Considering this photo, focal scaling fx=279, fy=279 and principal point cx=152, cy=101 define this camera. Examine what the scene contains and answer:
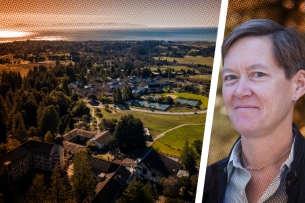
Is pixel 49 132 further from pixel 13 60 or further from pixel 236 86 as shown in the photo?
pixel 236 86

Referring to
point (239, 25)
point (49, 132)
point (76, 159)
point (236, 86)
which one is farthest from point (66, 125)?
point (239, 25)

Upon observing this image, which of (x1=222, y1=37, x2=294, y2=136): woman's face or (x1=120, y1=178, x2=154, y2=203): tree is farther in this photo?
(x1=120, y1=178, x2=154, y2=203): tree

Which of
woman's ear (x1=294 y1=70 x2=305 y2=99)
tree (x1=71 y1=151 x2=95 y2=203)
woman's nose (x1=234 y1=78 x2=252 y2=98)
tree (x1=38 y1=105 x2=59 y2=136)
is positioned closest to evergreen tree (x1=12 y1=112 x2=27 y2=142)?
tree (x1=38 y1=105 x2=59 y2=136)

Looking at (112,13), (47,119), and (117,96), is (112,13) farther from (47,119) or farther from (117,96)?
(47,119)

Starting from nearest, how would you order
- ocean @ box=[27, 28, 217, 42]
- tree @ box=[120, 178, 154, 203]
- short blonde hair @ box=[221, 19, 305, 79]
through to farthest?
1. short blonde hair @ box=[221, 19, 305, 79]
2. ocean @ box=[27, 28, 217, 42]
3. tree @ box=[120, 178, 154, 203]

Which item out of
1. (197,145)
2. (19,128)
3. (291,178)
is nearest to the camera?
(291,178)

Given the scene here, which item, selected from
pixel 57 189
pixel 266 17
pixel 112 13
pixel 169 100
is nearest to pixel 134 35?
pixel 112 13

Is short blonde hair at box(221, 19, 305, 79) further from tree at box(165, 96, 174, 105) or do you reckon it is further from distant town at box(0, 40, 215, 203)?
tree at box(165, 96, 174, 105)

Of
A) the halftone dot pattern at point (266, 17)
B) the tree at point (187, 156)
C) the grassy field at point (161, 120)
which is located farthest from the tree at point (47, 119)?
the halftone dot pattern at point (266, 17)
